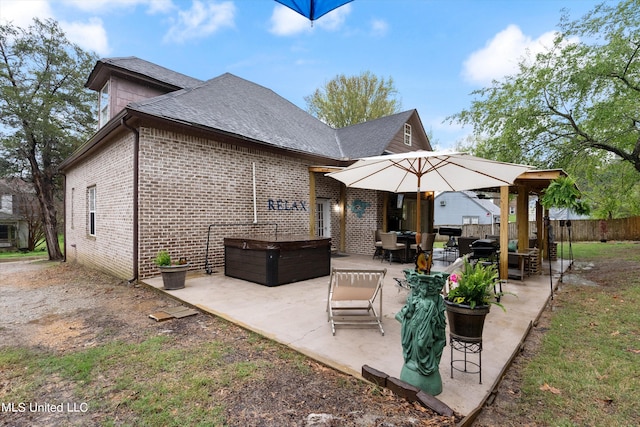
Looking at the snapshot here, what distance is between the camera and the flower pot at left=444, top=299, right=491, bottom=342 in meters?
2.68

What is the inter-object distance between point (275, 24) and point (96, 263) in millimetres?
8527

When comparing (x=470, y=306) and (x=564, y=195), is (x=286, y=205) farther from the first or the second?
(x=470, y=306)

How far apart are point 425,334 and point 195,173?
6612 mm

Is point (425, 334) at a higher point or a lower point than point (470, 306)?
lower

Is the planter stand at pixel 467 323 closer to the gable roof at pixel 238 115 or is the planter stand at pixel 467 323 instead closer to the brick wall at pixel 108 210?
the gable roof at pixel 238 115

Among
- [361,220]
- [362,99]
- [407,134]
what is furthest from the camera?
[362,99]

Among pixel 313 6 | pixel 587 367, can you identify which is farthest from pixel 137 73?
pixel 587 367

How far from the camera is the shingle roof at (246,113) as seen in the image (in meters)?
7.53

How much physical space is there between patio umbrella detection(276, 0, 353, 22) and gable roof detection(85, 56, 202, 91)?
29.1ft

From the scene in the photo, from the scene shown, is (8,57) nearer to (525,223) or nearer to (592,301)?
(525,223)

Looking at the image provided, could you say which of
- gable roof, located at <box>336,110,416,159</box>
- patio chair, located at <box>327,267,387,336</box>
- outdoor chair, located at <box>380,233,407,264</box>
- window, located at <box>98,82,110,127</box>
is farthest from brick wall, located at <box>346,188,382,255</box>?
window, located at <box>98,82,110,127</box>

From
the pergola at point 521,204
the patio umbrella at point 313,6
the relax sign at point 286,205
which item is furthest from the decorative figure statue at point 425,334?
the relax sign at point 286,205

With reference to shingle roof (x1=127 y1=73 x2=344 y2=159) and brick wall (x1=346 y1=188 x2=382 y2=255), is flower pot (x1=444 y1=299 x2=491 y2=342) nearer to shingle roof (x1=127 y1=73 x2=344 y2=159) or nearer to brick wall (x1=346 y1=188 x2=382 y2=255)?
shingle roof (x1=127 y1=73 x2=344 y2=159)

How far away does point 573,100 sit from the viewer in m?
9.82
